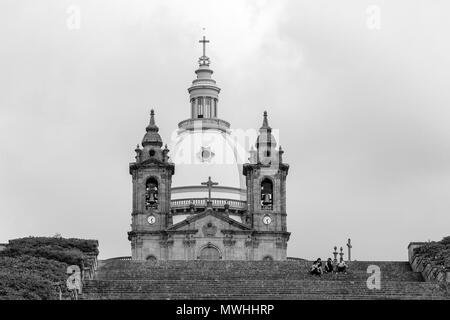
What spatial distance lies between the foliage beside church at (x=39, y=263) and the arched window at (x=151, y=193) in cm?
3933

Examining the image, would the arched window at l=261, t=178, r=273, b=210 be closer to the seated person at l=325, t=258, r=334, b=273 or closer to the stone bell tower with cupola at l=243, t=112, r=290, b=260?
the stone bell tower with cupola at l=243, t=112, r=290, b=260

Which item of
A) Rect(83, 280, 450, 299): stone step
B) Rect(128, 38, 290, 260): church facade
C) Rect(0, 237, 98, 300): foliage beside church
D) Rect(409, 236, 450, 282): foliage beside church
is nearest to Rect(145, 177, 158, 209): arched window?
Rect(128, 38, 290, 260): church facade

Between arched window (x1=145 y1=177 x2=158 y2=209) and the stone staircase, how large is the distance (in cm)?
4235

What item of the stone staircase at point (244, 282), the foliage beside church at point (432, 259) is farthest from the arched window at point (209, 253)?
the stone staircase at point (244, 282)

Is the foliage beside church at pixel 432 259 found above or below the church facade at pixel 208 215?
below

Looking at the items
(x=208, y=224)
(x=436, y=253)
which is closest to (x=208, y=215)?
(x=208, y=224)

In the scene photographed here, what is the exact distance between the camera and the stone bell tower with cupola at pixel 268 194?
119 m

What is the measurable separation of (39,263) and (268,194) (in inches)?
1979

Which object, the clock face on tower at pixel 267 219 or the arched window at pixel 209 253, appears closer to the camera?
the arched window at pixel 209 253

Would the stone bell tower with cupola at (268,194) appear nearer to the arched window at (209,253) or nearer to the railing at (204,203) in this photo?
the arched window at (209,253)

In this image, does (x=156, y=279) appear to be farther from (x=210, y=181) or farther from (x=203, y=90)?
(x=203, y=90)

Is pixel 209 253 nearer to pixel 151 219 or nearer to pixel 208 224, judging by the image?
pixel 208 224
